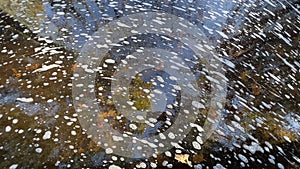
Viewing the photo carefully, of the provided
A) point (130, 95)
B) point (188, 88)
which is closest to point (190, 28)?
point (188, 88)

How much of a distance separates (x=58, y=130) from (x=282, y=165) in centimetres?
162

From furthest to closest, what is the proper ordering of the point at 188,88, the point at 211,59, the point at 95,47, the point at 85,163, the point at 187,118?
the point at 211,59
the point at 95,47
the point at 188,88
the point at 187,118
the point at 85,163

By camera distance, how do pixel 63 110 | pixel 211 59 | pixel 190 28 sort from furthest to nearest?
pixel 190 28, pixel 211 59, pixel 63 110

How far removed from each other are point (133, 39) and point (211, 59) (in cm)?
82

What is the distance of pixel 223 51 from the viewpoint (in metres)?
3.63

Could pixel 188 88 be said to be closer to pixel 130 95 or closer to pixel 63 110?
pixel 130 95

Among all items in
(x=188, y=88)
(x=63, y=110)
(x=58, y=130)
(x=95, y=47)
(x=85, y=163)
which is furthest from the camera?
(x=95, y=47)

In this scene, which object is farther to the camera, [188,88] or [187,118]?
[188,88]

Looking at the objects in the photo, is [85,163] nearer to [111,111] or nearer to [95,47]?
[111,111]

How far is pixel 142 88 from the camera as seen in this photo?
2.78m

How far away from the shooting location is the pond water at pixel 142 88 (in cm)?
226

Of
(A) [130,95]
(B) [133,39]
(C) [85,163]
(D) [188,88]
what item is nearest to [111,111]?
(A) [130,95]

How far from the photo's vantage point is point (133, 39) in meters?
3.47

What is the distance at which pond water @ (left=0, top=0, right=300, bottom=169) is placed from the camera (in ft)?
7.41
